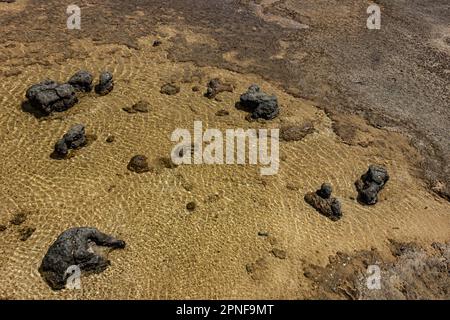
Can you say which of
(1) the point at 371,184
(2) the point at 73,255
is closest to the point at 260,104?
(1) the point at 371,184

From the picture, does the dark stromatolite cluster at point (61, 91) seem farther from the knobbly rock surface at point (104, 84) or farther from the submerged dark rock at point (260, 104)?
the submerged dark rock at point (260, 104)

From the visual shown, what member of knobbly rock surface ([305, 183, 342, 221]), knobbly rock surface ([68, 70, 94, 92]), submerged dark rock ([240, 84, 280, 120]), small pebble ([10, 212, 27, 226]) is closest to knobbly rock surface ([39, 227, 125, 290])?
small pebble ([10, 212, 27, 226])

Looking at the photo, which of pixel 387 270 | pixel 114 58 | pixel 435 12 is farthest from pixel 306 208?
pixel 435 12

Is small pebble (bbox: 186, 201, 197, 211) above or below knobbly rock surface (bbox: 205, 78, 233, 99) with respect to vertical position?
below

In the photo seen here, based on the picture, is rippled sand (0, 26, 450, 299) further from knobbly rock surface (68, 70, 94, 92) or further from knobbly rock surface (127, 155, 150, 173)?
knobbly rock surface (68, 70, 94, 92)

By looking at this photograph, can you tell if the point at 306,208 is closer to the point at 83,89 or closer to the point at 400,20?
the point at 83,89

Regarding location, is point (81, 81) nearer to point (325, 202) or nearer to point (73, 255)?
point (73, 255)
